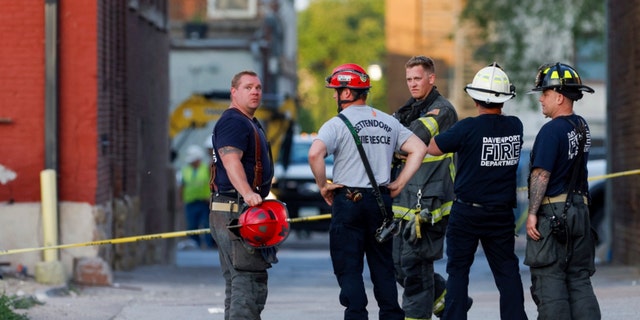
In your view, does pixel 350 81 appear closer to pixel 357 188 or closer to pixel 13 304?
pixel 357 188

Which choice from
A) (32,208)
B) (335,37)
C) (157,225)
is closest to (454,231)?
(32,208)

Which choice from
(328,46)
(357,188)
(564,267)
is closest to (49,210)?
(357,188)

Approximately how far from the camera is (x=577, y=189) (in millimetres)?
9477

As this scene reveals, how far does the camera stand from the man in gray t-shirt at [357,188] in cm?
944

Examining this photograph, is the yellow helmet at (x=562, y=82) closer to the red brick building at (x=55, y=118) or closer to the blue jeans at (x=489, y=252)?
the blue jeans at (x=489, y=252)

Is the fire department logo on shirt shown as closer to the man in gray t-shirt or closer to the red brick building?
the man in gray t-shirt

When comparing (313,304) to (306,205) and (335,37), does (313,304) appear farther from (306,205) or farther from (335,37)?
(335,37)

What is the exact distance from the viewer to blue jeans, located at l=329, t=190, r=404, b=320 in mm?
9414

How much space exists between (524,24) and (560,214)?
90.3ft

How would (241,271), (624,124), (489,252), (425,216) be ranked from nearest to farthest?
(241,271) → (489,252) → (425,216) → (624,124)

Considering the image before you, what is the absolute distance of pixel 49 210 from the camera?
14117 millimetres

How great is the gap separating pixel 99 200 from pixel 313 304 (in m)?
3.02

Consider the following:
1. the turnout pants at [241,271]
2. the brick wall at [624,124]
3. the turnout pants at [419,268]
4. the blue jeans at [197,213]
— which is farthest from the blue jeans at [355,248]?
the blue jeans at [197,213]

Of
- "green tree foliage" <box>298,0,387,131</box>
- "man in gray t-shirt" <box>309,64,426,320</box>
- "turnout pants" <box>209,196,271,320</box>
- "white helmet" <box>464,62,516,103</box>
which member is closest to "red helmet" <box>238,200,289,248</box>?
"turnout pants" <box>209,196,271,320</box>
